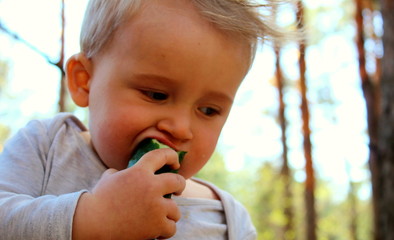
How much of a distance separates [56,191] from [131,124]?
0.32 metres

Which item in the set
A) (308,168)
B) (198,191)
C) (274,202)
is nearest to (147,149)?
(198,191)

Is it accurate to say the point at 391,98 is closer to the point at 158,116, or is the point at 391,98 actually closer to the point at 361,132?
the point at 158,116

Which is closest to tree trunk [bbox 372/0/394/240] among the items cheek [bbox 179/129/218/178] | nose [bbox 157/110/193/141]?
cheek [bbox 179/129/218/178]

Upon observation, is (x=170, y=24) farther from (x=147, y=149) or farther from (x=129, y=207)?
(x=129, y=207)

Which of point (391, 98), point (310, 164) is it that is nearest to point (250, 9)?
point (391, 98)

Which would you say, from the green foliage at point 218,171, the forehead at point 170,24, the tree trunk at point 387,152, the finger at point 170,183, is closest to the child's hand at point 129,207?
the finger at point 170,183

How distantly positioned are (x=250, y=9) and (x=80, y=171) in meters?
0.78

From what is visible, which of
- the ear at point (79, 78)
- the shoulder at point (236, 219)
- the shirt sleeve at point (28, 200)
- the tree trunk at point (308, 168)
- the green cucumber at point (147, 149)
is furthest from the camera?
the tree trunk at point (308, 168)

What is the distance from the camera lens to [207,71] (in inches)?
47.2

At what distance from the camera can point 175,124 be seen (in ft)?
3.83

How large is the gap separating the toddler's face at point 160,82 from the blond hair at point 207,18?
3 cm

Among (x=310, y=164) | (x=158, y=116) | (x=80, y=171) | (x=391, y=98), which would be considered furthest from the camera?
(x=310, y=164)

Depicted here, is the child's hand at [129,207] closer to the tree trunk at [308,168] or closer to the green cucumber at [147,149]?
the green cucumber at [147,149]

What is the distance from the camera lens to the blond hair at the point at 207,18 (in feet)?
4.12
